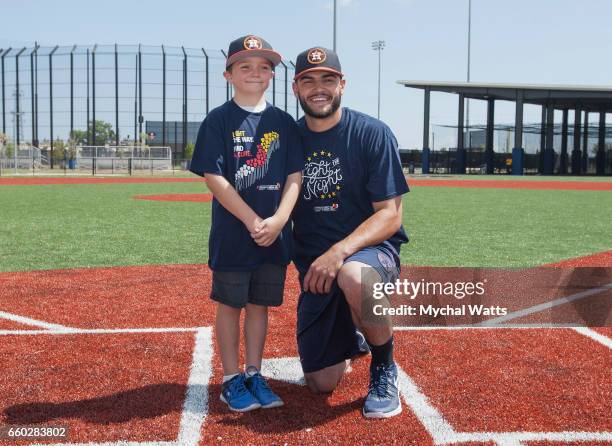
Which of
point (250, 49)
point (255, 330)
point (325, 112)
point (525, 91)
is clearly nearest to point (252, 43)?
point (250, 49)

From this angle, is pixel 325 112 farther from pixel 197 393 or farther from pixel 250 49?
pixel 197 393

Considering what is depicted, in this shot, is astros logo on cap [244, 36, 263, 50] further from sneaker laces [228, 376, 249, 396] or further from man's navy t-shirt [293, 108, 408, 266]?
sneaker laces [228, 376, 249, 396]

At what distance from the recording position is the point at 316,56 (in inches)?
134

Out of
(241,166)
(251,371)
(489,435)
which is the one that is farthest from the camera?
(251,371)

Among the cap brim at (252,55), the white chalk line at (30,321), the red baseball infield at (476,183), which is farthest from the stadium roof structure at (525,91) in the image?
the cap brim at (252,55)

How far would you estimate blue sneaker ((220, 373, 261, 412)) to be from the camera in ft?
10.4

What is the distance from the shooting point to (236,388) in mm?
3234

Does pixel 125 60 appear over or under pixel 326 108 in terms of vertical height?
over

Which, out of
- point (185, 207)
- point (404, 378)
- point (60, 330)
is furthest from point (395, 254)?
point (185, 207)

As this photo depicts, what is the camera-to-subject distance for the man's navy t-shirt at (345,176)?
Answer: 3.45 m

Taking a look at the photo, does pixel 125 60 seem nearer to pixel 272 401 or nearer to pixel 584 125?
pixel 584 125

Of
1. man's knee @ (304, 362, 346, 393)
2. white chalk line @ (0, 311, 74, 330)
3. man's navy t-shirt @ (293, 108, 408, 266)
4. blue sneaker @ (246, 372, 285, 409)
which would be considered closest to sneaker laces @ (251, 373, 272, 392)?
blue sneaker @ (246, 372, 285, 409)

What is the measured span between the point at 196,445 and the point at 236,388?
1.63 feet

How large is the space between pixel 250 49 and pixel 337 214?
3.25 ft
